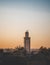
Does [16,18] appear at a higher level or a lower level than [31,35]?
higher

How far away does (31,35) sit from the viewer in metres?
1.84

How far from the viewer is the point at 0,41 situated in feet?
5.90

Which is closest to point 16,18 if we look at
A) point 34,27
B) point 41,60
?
point 34,27

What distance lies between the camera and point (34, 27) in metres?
1.86

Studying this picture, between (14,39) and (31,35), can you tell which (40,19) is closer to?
(31,35)

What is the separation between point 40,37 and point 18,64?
0.45 m

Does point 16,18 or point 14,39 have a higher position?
point 16,18

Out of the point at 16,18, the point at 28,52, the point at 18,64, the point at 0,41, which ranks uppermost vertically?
the point at 16,18

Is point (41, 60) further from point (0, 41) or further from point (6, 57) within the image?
point (0, 41)

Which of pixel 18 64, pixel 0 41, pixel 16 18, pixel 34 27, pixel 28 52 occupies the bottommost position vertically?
pixel 18 64

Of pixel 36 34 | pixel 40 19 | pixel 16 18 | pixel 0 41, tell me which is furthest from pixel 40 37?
pixel 0 41

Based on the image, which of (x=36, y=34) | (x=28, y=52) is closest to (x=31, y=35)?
(x=36, y=34)

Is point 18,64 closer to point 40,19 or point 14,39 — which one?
point 14,39

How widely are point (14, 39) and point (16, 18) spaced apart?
0.28 meters
